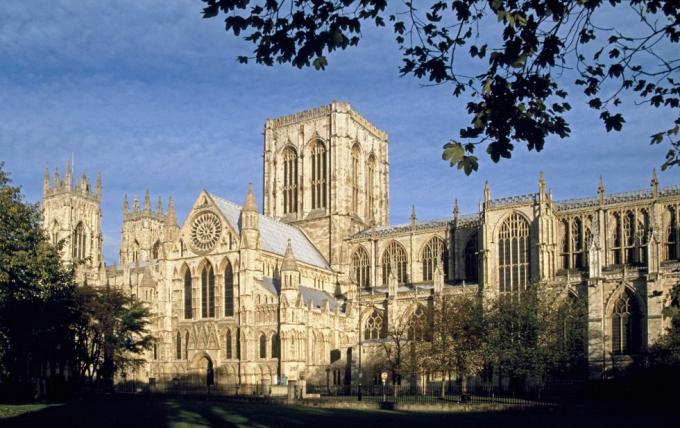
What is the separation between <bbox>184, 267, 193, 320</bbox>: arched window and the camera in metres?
74.0

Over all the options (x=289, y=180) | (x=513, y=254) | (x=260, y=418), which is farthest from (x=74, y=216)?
(x=260, y=418)

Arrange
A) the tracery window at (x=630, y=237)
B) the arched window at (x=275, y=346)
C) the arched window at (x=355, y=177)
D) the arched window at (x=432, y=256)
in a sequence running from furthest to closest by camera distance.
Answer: the arched window at (x=355, y=177)
the arched window at (x=432, y=256)
the arched window at (x=275, y=346)
the tracery window at (x=630, y=237)

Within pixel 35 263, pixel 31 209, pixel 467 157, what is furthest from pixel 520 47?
pixel 31 209

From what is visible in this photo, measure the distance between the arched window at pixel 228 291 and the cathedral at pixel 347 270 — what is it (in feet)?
0.47

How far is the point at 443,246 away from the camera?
7838cm

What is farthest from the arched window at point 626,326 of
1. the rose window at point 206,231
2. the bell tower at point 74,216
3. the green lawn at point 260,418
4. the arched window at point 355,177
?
the bell tower at point 74,216

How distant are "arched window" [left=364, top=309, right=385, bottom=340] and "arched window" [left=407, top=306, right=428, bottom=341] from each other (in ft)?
13.2

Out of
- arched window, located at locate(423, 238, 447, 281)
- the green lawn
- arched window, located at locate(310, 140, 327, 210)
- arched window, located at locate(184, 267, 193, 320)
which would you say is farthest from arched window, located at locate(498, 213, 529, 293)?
the green lawn

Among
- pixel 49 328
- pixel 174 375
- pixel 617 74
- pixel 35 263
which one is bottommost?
pixel 174 375

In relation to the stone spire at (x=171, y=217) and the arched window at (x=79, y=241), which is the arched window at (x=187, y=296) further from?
the arched window at (x=79, y=241)

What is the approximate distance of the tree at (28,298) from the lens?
4172 cm

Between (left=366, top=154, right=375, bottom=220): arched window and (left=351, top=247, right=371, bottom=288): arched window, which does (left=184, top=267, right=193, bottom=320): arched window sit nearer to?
(left=351, top=247, right=371, bottom=288): arched window

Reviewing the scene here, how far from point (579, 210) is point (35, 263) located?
4535 cm

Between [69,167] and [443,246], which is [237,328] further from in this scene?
[69,167]
